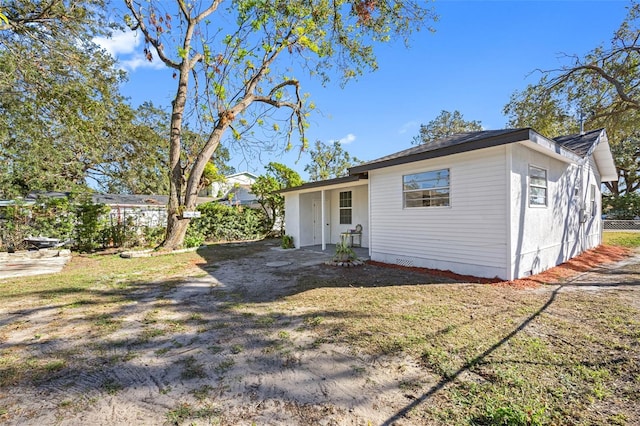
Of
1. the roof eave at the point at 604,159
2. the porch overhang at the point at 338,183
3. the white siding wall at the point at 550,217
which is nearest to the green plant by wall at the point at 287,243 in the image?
the porch overhang at the point at 338,183

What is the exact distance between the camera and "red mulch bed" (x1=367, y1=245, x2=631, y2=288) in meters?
5.66

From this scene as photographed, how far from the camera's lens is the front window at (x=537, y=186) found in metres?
6.32

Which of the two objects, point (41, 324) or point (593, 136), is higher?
point (593, 136)

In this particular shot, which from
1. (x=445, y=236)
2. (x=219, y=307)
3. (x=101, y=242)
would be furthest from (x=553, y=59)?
(x=101, y=242)

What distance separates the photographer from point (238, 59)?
378 inches

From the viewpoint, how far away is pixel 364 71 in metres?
11.4

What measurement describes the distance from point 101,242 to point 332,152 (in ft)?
68.0

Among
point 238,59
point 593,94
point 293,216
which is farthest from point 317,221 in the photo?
point 593,94

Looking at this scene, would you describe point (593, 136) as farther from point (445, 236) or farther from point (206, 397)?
point (206, 397)

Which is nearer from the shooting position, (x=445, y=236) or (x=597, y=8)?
(x=445, y=236)

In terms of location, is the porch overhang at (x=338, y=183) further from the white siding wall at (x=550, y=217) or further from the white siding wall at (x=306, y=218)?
the white siding wall at (x=550, y=217)

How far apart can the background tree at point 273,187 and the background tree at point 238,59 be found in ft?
9.71

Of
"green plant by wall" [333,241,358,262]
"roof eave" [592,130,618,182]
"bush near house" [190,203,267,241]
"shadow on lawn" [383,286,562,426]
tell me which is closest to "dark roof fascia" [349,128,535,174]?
"green plant by wall" [333,241,358,262]

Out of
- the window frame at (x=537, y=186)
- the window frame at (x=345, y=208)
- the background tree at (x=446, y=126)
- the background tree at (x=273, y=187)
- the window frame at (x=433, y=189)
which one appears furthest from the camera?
the background tree at (x=446, y=126)
